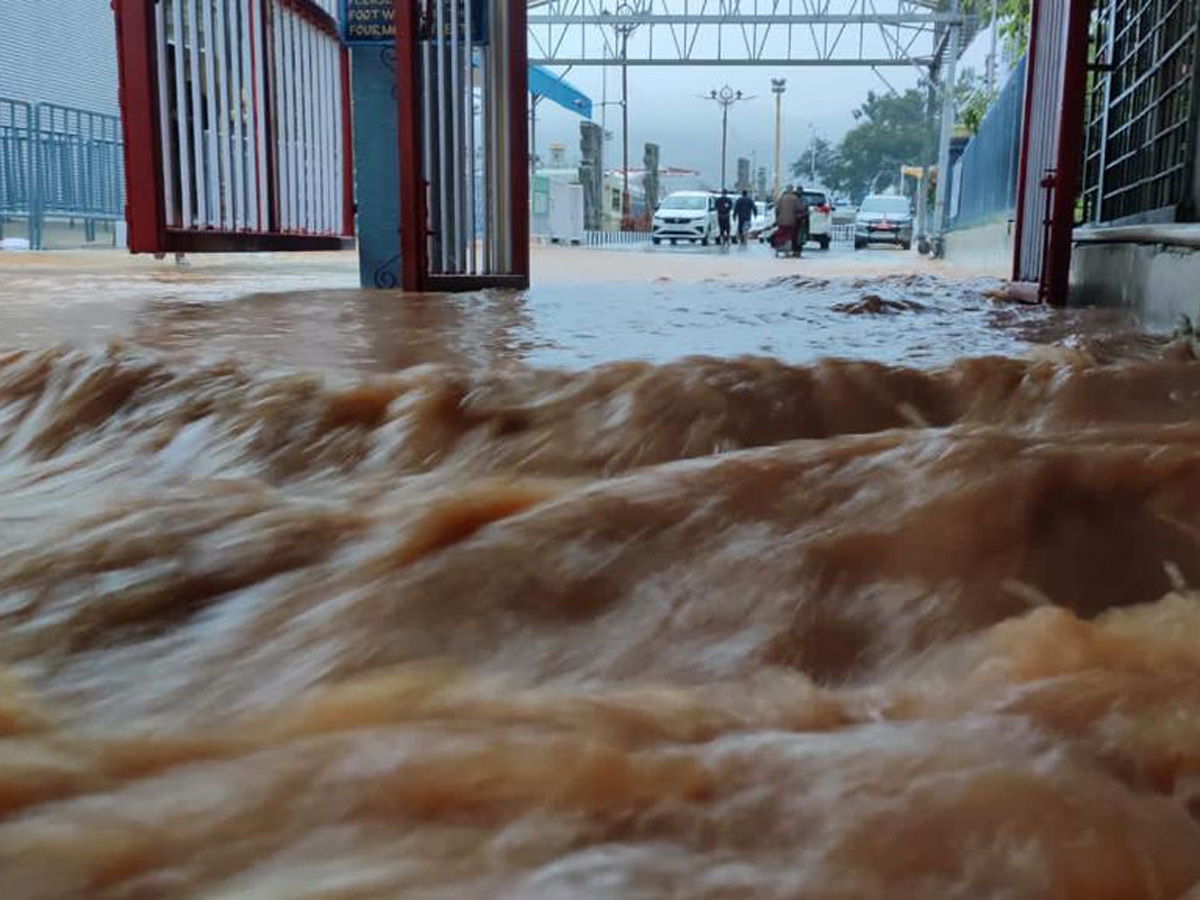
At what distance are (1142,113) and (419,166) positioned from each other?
340 cm

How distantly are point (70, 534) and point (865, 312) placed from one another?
3521 millimetres

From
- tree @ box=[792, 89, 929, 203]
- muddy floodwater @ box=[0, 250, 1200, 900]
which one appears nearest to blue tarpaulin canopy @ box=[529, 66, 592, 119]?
muddy floodwater @ box=[0, 250, 1200, 900]

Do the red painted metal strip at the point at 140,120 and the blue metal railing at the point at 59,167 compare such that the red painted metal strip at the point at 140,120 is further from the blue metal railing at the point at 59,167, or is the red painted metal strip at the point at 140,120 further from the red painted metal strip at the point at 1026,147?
the blue metal railing at the point at 59,167

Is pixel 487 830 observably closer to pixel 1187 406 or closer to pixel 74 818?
pixel 74 818

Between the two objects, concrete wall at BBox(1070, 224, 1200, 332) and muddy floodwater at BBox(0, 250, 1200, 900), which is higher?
concrete wall at BBox(1070, 224, 1200, 332)

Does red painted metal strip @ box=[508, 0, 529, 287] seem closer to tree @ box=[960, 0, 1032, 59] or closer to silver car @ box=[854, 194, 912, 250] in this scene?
tree @ box=[960, 0, 1032, 59]

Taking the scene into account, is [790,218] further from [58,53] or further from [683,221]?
[58,53]

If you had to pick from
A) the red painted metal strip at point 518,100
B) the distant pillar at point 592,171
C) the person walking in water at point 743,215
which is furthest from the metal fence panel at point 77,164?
the distant pillar at point 592,171

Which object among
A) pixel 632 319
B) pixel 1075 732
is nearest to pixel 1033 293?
pixel 632 319

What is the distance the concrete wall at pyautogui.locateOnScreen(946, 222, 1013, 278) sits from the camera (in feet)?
35.1

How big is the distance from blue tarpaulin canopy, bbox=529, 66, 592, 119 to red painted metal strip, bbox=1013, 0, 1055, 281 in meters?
15.6

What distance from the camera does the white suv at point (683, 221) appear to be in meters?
29.7

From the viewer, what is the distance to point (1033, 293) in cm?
548

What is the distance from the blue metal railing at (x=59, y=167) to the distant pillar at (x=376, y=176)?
9631 millimetres
